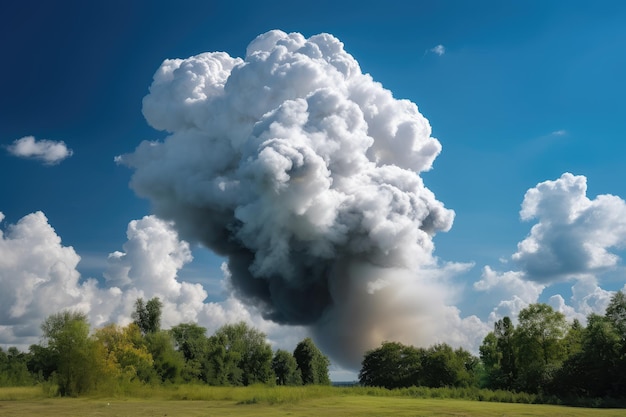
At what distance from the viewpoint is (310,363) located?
121 meters

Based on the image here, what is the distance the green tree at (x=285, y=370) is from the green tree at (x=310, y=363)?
10.5 feet

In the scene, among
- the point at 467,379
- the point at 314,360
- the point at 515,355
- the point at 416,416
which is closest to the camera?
the point at 416,416

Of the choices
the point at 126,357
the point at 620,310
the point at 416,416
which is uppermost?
the point at 620,310

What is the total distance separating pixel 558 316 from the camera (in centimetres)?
7950

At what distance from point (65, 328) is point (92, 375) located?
5.90 meters

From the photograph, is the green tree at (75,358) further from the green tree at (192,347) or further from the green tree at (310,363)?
the green tree at (310,363)

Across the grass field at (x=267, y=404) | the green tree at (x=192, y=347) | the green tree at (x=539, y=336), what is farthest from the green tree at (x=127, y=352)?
the green tree at (x=539, y=336)

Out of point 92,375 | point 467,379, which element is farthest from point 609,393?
point 92,375

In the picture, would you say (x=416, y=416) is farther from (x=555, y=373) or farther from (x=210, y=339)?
(x=210, y=339)

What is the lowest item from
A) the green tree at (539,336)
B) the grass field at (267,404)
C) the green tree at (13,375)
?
the grass field at (267,404)

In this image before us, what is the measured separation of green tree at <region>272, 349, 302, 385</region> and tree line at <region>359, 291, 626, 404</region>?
42.7 feet

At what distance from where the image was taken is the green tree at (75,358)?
60.8m

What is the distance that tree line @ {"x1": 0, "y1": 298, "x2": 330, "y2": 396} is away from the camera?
6156cm

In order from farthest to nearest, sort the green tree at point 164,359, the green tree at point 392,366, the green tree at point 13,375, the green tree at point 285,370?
the green tree at point 285,370 < the green tree at point 392,366 < the green tree at point 164,359 < the green tree at point 13,375
